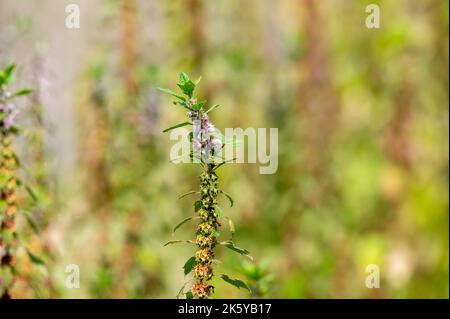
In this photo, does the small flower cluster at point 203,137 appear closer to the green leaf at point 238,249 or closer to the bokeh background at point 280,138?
the green leaf at point 238,249

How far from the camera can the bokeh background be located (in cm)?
305

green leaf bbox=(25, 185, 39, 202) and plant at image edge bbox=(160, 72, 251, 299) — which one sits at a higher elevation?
green leaf bbox=(25, 185, 39, 202)

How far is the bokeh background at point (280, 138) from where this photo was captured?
120 inches

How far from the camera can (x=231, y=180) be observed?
4.23 m

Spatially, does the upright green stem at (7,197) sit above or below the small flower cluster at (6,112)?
below

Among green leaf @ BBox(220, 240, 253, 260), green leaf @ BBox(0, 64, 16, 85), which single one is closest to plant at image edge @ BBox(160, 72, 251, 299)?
green leaf @ BBox(220, 240, 253, 260)

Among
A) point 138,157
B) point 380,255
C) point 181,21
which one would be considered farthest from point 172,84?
point 380,255

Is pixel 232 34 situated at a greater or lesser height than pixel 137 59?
greater

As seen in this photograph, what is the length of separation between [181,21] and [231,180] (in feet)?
3.23

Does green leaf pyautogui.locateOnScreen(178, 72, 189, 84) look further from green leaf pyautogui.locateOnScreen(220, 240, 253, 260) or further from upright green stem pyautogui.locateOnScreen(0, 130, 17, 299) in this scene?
upright green stem pyautogui.locateOnScreen(0, 130, 17, 299)

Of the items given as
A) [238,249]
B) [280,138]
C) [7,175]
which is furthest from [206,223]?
[280,138]

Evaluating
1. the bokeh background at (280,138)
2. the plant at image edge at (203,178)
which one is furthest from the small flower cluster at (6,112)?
the bokeh background at (280,138)

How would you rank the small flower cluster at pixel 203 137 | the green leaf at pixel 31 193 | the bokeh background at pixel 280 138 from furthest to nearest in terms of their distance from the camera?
the bokeh background at pixel 280 138, the green leaf at pixel 31 193, the small flower cluster at pixel 203 137

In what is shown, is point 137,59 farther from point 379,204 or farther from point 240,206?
point 379,204
